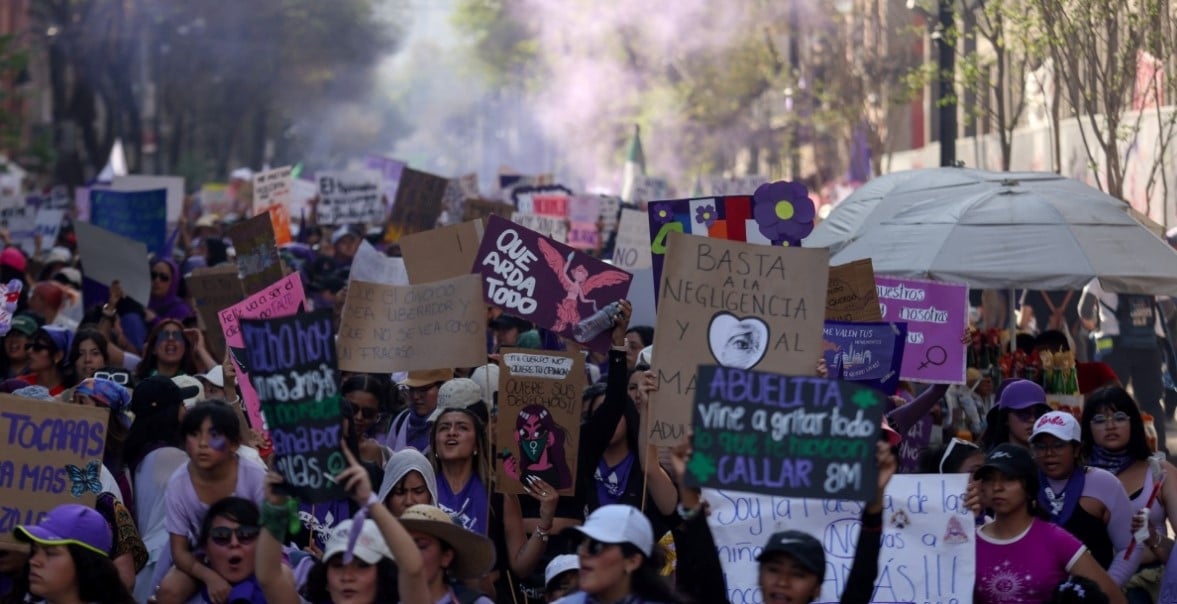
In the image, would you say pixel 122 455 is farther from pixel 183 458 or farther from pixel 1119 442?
pixel 1119 442

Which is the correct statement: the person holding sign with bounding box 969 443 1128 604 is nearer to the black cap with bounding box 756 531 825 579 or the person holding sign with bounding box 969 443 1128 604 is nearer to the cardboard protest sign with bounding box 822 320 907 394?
the black cap with bounding box 756 531 825 579

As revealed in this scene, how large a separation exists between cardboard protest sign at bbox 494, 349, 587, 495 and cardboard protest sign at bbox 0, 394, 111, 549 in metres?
1.55

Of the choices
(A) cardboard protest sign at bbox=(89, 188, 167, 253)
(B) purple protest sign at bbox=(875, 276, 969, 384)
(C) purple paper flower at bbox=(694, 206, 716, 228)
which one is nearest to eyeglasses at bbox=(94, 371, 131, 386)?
(C) purple paper flower at bbox=(694, 206, 716, 228)

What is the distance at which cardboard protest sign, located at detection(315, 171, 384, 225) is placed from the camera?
70.2 ft

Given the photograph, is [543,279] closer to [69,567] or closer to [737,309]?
[737,309]

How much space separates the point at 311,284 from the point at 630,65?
1589 inches

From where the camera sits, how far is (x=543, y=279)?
838 cm

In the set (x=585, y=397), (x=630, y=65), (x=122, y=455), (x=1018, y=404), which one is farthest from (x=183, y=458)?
(x=630, y=65)

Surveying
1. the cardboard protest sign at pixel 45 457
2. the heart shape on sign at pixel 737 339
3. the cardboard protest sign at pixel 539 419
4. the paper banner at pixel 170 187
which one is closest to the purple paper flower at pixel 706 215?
the cardboard protest sign at pixel 539 419

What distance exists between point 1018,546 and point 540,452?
75.9 inches

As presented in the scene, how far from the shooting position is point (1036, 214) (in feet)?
33.7

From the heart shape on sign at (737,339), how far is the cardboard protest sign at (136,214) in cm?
1110

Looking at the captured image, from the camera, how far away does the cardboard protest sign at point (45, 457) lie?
6379 millimetres

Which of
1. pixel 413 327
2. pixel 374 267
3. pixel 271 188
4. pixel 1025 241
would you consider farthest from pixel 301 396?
pixel 271 188
